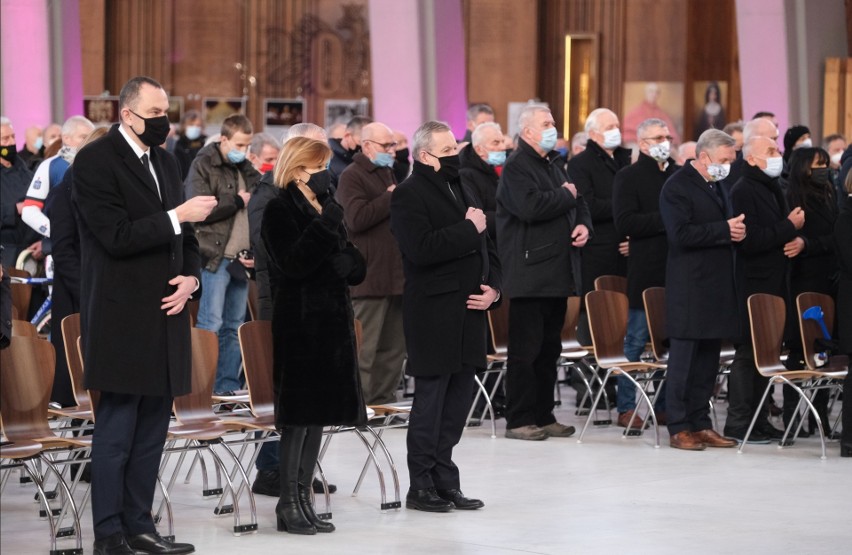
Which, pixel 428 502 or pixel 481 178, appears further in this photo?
pixel 481 178

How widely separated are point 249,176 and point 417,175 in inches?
96.7

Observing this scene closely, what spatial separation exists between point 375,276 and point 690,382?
2.11 m

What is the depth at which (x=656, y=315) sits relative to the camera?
9586 mm

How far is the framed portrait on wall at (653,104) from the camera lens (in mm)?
19734

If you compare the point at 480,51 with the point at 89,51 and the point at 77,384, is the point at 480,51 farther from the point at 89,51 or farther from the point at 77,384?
the point at 77,384

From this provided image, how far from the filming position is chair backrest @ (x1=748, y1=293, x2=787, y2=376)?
29.6 ft

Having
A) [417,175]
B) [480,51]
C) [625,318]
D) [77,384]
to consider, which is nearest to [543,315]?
[625,318]

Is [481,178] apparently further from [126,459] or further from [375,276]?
[126,459]

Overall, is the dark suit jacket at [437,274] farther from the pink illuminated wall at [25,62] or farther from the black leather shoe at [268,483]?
the pink illuminated wall at [25,62]

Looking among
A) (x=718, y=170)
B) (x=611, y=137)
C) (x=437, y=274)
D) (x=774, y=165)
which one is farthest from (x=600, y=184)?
(x=437, y=274)

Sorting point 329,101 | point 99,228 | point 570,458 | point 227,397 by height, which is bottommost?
point 570,458

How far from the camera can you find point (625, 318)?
31.5ft

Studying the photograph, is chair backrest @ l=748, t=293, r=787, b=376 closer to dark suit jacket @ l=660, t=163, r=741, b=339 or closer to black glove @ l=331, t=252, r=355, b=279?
dark suit jacket @ l=660, t=163, r=741, b=339

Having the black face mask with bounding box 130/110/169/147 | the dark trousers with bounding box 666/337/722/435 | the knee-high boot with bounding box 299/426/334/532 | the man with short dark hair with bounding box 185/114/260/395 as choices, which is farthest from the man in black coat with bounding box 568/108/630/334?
the black face mask with bounding box 130/110/169/147
